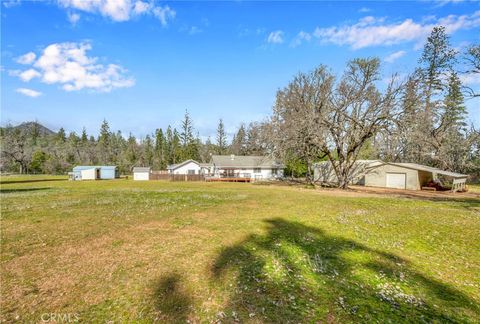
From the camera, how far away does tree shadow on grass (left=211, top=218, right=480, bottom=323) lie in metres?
4.06

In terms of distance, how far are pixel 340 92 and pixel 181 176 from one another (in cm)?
2954

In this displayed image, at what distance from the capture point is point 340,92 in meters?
25.9

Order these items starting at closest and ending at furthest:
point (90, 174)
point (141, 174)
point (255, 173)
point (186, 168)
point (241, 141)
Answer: point (255, 173), point (186, 168), point (141, 174), point (90, 174), point (241, 141)

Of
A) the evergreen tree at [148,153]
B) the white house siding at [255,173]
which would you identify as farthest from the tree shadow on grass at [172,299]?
the evergreen tree at [148,153]

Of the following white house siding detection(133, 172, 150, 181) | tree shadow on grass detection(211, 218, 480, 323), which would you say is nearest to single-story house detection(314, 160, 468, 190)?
tree shadow on grass detection(211, 218, 480, 323)

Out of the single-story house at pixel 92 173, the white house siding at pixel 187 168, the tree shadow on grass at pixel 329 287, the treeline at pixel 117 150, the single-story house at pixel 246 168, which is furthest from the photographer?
the treeline at pixel 117 150

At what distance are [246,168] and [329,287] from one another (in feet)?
130

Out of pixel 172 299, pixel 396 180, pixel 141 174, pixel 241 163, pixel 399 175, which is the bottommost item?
pixel 172 299

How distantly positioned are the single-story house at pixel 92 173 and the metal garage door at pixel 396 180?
5159 centimetres

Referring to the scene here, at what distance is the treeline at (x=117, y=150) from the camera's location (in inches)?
2534

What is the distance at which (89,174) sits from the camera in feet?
160

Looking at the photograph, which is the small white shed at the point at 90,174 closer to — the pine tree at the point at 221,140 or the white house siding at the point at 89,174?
the white house siding at the point at 89,174

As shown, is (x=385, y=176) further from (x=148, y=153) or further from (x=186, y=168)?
(x=148, y=153)

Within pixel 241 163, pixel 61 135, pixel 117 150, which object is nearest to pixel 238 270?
pixel 241 163
